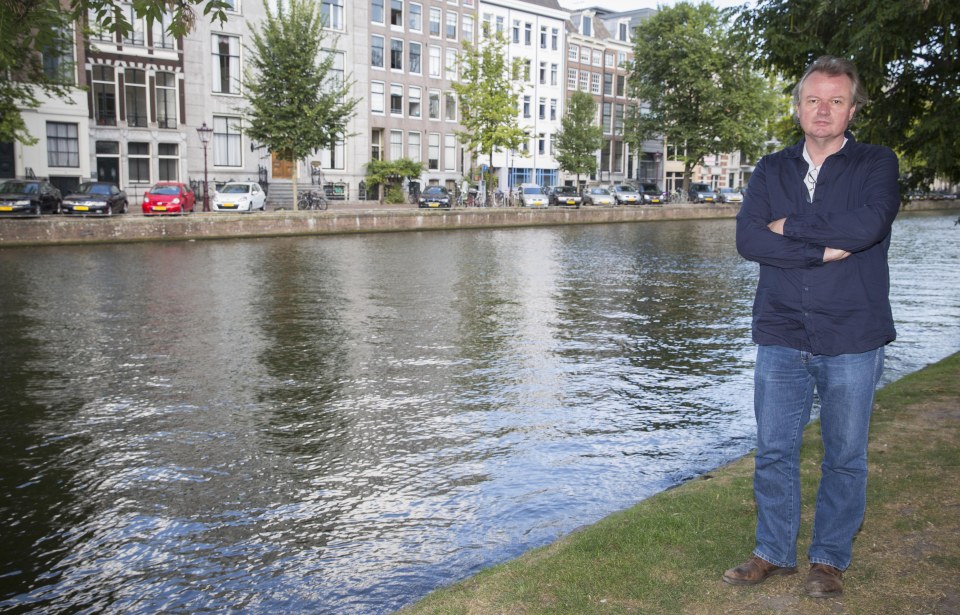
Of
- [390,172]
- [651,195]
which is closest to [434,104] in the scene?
[390,172]

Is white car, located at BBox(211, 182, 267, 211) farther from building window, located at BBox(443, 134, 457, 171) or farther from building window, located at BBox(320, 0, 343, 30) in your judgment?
building window, located at BBox(443, 134, 457, 171)

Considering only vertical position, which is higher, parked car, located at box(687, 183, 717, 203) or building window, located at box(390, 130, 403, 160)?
building window, located at box(390, 130, 403, 160)

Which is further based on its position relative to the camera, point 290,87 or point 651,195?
point 651,195

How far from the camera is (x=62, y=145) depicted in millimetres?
38375

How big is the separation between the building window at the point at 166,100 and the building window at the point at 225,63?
237 centimetres

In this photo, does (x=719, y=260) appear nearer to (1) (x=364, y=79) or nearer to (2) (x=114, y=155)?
(2) (x=114, y=155)

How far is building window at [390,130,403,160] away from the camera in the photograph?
54.7m

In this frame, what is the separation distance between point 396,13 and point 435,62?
4.31 metres

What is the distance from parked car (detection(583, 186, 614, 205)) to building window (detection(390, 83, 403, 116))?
12909 millimetres

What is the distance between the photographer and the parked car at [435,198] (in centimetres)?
4344

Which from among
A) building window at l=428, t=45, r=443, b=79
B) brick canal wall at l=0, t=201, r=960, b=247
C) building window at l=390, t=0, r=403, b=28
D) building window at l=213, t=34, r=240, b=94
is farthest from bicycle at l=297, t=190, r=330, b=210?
building window at l=428, t=45, r=443, b=79

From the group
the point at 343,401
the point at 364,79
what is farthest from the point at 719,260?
the point at 364,79

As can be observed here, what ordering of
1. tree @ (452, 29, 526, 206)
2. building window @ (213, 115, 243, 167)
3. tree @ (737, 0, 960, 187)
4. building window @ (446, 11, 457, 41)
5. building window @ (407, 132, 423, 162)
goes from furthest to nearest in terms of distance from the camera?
building window @ (446, 11, 457, 41) < building window @ (407, 132, 423, 162) < tree @ (452, 29, 526, 206) < building window @ (213, 115, 243, 167) < tree @ (737, 0, 960, 187)

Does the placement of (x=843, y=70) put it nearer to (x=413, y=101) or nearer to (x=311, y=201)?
(x=311, y=201)
